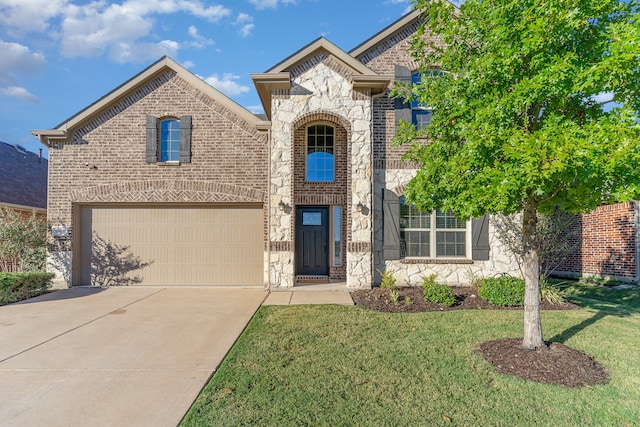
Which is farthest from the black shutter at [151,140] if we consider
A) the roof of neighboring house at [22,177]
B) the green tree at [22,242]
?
the roof of neighboring house at [22,177]

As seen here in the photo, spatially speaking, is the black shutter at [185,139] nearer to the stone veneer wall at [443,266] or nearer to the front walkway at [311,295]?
the front walkway at [311,295]

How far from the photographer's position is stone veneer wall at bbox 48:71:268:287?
966 centimetres

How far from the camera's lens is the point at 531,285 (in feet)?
15.3

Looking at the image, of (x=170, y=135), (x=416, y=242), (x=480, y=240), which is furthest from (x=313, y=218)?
(x=170, y=135)

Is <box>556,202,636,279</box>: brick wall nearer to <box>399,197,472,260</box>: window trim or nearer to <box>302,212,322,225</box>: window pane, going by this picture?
<box>399,197,472,260</box>: window trim

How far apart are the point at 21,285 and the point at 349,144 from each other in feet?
28.4

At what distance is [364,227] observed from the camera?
879 centimetres

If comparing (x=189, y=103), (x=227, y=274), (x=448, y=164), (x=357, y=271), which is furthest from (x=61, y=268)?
(x=448, y=164)

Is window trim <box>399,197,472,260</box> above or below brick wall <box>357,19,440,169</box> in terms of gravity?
below

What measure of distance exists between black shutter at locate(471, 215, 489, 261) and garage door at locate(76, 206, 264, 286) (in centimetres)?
582

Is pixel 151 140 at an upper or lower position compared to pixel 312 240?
upper

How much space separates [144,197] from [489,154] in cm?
895

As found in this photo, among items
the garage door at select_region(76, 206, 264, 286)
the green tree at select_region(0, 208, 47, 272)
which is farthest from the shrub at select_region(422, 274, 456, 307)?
the green tree at select_region(0, 208, 47, 272)

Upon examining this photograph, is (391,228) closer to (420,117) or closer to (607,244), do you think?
(420,117)
